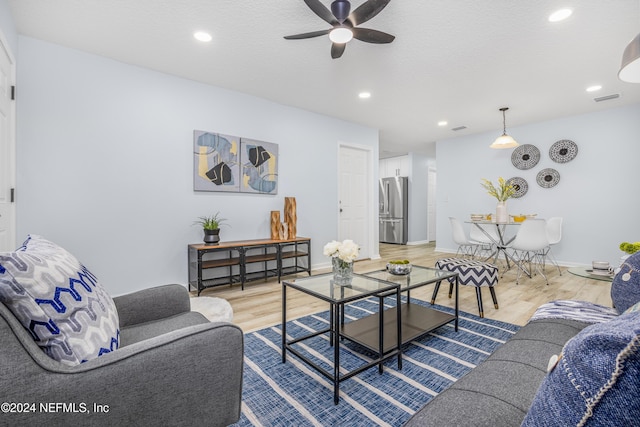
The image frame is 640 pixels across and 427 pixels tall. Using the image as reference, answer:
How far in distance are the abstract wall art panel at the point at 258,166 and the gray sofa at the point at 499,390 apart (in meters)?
3.40

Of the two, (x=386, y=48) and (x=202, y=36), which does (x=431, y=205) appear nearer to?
(x=386, y=48)

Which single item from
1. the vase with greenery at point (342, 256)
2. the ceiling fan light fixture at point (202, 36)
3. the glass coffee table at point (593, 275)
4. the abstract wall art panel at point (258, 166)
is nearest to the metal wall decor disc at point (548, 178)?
the glass coffee table at point (593, 275)

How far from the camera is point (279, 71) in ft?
11.1

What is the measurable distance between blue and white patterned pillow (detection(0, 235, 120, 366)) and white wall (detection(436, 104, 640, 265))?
20.6 ft

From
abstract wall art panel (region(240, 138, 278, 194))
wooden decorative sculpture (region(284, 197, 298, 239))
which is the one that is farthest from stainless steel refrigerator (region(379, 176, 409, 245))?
abstract wall art panel (region(240, 138, 278, 194))

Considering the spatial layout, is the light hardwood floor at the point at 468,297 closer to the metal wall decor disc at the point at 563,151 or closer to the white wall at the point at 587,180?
the white wall at the point at 587,180

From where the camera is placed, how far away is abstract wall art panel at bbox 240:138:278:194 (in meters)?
4.02

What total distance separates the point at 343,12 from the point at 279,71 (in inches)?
53.9

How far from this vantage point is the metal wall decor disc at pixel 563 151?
496cm

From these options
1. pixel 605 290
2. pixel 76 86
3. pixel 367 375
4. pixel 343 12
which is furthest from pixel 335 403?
pixel 605 290

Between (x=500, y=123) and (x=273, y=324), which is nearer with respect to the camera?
(x=273, y=324)

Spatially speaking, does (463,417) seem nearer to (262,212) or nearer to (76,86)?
(262,212)

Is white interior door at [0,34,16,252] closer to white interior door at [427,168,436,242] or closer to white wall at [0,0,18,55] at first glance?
white wall at [0,0,18,55]

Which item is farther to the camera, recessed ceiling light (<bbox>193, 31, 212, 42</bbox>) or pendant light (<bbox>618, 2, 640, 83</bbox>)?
recessed ceiling light (<bbox>193, 31, 212, 42</bbox>)
